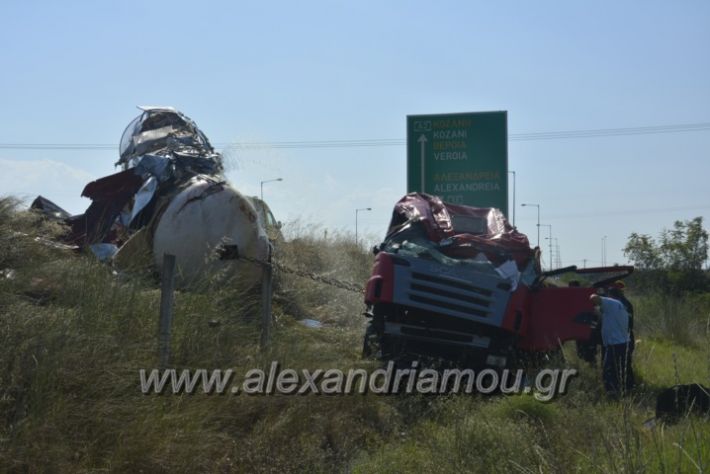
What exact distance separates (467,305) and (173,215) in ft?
15.3

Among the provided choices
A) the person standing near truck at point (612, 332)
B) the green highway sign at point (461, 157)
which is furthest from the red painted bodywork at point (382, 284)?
the green highway sign at point (461, 157)

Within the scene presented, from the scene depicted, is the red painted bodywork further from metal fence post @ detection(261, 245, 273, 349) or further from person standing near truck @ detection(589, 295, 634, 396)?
person standing near truck @ detection(589, 295, 634, 396)

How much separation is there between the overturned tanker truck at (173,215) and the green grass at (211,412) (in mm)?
2621

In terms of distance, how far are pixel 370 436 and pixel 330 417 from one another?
16.0 inches

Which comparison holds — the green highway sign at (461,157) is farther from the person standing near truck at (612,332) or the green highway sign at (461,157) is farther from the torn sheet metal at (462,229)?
the person standing near truck at (612,332)

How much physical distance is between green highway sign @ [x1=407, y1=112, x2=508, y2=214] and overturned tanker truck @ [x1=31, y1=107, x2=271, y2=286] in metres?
4.45

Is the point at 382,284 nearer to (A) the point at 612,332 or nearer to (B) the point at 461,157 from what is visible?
(A) the point at 612,332

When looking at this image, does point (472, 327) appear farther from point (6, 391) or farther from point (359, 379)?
point (6, 391)

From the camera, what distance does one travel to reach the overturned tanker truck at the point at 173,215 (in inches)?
485

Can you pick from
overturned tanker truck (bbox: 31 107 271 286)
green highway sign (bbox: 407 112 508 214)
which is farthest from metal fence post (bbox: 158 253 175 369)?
green highway sign (bbox: 407 112 508 214)

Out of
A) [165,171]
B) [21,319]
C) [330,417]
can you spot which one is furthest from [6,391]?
[165,171]

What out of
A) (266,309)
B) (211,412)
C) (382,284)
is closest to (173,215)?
(382,284)

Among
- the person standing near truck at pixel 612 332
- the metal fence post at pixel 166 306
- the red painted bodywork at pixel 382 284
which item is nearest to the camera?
the metal fence post at pixel 166 306

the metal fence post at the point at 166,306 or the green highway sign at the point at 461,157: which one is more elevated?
the green highway sign at the point at 461,157
